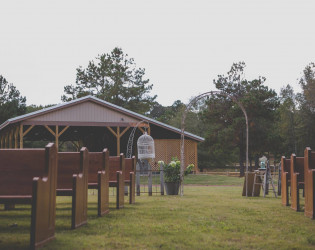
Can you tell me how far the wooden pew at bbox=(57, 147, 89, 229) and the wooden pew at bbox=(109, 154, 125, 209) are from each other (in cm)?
182

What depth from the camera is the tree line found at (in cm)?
3800

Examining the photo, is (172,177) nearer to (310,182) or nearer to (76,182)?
(310,182)

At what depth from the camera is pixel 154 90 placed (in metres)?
53.2

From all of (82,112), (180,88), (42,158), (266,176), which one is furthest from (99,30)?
(180,88)

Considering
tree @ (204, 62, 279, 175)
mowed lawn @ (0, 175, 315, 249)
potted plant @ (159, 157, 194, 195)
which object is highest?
tree @ (204, 62, 279, 175)

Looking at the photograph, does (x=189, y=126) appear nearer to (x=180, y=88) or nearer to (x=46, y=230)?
(x=180, y=88)

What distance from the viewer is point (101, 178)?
22.0ft

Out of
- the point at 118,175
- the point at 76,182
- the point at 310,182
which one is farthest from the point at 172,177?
the point at 76,182

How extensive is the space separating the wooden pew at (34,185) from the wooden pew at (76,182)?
62 cm

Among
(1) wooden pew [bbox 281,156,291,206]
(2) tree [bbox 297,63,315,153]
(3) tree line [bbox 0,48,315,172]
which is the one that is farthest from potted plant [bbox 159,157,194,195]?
(2) tree [bbox 297,63,315,153]

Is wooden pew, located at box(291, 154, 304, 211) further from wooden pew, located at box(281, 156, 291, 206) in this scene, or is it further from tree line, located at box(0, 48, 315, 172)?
tree line, located at box(0, 48, 315, 172)

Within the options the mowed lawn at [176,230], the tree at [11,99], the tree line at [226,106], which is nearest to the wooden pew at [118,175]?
the mowed lawn at [176,230]

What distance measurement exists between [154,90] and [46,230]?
161 ft

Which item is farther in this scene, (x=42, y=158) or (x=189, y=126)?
(x=189, y=126)
